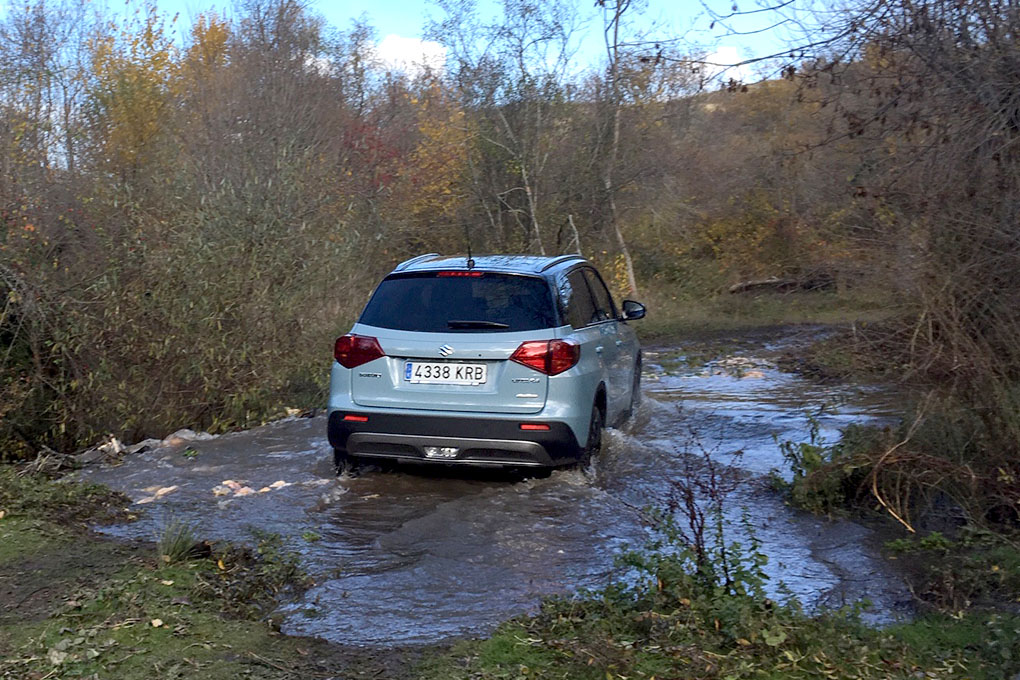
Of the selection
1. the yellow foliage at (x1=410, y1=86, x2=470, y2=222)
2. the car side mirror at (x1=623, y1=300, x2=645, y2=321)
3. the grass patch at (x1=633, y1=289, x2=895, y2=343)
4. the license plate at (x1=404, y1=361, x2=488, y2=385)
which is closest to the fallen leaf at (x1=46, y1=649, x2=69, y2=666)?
the license plate at (x1=404, y1=361, x2=488, y2=385)

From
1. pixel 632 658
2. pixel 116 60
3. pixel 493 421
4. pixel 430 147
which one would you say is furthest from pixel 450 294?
pixel 116 60

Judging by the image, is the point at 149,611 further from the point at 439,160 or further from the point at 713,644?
the point at 439,160

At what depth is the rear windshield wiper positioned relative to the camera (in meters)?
7.70

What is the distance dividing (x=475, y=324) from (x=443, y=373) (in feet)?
1.39

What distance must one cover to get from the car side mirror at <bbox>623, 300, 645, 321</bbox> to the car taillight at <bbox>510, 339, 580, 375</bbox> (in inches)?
84.0

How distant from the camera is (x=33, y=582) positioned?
5.52m

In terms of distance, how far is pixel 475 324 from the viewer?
25.4 feet

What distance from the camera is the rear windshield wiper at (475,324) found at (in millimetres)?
7699

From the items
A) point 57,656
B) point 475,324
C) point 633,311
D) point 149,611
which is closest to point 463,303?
point 475,324

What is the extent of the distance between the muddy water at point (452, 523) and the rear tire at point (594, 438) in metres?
0.11

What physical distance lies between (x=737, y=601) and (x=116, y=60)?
29.7 meters

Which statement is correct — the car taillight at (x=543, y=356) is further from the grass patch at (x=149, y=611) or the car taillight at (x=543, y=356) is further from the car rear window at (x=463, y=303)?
the grass patch at (x=149, y=611)

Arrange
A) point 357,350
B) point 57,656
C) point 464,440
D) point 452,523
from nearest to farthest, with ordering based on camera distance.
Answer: point 57,656 < point 452,523 < point 464,440 < point 357,350

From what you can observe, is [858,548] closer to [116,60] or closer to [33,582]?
[33,582]
